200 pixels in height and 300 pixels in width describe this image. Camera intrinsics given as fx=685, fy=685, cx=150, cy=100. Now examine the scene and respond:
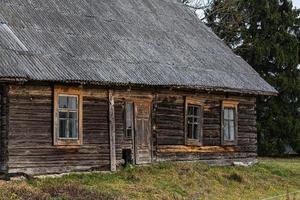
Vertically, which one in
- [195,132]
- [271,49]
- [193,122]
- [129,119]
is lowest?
[195,132]

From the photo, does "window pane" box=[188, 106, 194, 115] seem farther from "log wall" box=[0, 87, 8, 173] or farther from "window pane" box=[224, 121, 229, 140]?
"log wall" box=[0, 87, 8, 173]

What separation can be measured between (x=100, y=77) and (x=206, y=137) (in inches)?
241

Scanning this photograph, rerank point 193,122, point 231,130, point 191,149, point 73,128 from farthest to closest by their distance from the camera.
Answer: point 231,130
point 193,122
point 191,149
point 73,128

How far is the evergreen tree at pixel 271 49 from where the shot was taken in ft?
118

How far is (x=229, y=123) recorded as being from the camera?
2484cm

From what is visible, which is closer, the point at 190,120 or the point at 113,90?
the point at 113,90

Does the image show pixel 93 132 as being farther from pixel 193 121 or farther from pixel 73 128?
pixel 193 121

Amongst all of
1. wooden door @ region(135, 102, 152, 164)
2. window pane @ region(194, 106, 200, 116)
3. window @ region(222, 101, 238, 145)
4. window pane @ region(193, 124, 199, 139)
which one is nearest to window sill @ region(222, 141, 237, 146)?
window @ region(222, 101, 238, 145)

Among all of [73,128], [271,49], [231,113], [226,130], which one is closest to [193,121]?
[226,130]

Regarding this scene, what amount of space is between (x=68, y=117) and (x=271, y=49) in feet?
67.6

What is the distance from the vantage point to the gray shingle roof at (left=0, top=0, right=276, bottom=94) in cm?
1809

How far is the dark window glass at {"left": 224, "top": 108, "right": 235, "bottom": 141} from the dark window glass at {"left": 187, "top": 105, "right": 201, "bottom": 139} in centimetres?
176

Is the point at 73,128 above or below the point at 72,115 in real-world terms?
below

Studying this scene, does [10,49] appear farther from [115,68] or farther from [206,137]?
[206,137]
